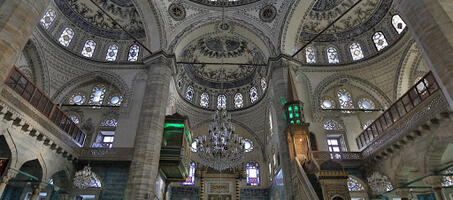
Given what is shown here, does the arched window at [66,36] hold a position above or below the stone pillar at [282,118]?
above

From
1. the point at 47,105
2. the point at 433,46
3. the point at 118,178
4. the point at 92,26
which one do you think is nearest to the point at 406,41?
the point at 433,46

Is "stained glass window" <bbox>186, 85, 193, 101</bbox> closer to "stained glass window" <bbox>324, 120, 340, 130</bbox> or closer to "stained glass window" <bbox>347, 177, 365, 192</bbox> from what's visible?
"stained glass window" <bbox>324, 120, 340, 130</bbox>

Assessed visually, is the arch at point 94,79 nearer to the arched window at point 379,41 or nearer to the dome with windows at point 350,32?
the dome with windows at point 350,32

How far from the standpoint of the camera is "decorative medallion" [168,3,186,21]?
13482 mm

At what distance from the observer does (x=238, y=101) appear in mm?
18578

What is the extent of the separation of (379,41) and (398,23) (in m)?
1.32

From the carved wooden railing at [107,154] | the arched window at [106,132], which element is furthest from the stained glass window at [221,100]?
the carved wooden railing at [107,154]

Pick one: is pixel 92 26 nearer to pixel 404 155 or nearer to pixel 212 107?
pixel 212 107

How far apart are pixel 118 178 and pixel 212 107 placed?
28.6 ft

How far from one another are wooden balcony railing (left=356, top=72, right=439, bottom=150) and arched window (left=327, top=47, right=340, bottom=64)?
5121mm

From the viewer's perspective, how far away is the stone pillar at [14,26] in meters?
4.46

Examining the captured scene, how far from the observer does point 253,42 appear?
14625 millimetres

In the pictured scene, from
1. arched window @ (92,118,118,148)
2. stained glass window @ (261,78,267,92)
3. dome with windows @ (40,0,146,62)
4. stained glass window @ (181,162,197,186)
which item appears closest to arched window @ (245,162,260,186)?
stained glass window @ (181,162,197,186)

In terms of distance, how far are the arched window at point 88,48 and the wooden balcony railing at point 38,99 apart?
5297 mm
